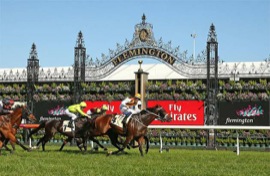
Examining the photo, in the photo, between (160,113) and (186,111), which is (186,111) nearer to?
(186,111)

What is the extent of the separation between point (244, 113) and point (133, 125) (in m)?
7.63

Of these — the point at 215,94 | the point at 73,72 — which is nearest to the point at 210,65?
the point at 215,94

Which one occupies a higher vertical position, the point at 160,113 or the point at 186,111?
the point at 160,113

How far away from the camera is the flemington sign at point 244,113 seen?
19875 mm

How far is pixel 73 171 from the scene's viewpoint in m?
8.71

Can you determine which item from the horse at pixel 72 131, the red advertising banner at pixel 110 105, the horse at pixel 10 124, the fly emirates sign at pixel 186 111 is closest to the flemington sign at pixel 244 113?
the fly emirates sign at pixel 186 111

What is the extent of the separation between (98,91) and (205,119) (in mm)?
5060

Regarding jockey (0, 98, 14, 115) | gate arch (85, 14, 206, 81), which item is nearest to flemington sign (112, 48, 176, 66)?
gate arch (85, 14, 206, 81)

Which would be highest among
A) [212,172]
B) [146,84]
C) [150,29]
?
[150,29]

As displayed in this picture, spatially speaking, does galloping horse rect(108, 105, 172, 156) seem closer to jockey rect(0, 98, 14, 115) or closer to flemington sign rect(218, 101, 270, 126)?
jockey rect(0, 98, 14, 115)

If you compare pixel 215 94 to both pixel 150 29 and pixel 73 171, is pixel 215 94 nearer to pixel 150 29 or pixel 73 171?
pixel 150 29

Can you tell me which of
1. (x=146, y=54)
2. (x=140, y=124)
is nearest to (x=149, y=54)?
(x=146, y=54)

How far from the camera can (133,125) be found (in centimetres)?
1385

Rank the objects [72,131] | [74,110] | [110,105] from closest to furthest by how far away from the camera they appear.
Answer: [72,131] < [74,110] < [110,105]
